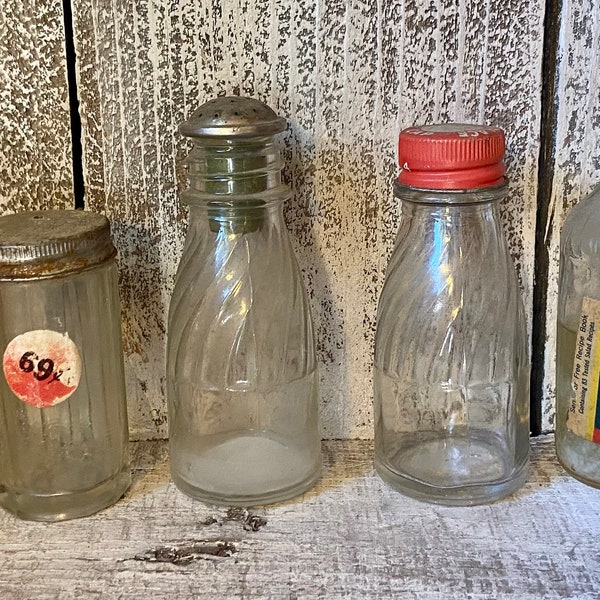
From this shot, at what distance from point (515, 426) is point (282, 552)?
0.21m

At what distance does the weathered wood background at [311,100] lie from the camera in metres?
0.63

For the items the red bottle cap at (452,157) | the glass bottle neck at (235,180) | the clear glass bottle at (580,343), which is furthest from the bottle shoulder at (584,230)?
the glass bottle neck at (235,180)

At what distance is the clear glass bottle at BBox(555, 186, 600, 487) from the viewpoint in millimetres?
632

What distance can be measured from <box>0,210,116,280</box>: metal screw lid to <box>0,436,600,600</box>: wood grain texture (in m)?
0.18

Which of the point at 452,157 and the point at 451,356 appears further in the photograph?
the point at 451,356

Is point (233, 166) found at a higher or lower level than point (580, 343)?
higher

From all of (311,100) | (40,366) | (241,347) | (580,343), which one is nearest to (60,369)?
(40,366)

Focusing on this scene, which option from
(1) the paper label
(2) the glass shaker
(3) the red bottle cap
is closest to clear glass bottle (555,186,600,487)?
(1) the paper label

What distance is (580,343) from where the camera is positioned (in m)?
0.64

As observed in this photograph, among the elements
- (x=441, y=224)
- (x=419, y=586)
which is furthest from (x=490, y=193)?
(x=419, y=586)

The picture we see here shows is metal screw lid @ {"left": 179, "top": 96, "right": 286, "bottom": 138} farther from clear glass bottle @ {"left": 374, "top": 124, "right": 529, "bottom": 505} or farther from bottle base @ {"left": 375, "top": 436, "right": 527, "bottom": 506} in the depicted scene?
bottle base @ {"left": 375, "top": 436, "right": 527, "bottom": 506}

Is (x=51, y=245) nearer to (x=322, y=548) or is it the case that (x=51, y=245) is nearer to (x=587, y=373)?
(x=322, y=548)

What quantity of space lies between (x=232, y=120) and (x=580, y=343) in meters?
0.30

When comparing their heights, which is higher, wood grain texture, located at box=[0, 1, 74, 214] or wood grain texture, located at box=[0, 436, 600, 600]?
wood grain texture, located at box=[0, 1, 74, 214]
